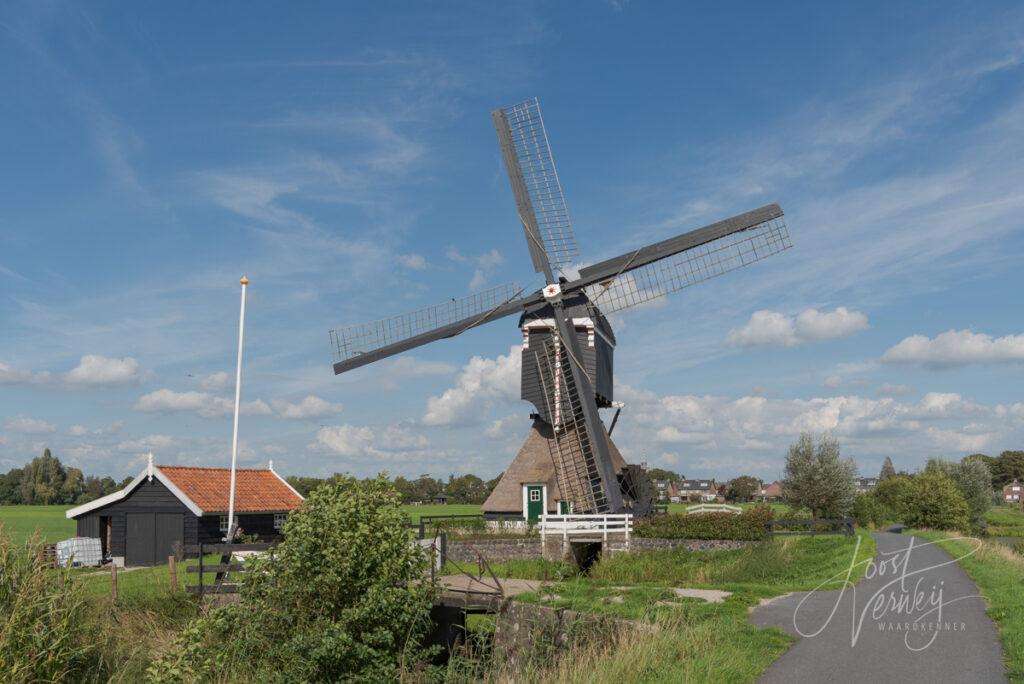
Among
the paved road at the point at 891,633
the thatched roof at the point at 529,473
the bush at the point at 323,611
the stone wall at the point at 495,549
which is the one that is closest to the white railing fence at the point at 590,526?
the stone wall at the point at 495,549

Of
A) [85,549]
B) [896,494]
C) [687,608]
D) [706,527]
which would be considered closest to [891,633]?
[687,608]

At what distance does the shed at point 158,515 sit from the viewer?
30156 millimetres

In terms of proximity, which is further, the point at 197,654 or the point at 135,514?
the point at 135,514

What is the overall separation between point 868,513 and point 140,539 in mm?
39059

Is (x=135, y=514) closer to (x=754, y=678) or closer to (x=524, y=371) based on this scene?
(x=524, y=371)

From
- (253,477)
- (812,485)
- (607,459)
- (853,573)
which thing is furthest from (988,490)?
(253,477)

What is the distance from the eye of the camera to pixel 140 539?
3052 cm

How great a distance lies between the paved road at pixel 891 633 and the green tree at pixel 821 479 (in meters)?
26.7

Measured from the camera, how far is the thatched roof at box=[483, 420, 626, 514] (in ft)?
108

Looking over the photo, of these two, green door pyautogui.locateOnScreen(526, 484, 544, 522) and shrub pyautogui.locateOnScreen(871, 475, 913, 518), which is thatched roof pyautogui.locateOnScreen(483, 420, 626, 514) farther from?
shrub pyautogui.locateOnScreen(871, 475, 913, 518)

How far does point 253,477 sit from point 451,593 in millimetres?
20552

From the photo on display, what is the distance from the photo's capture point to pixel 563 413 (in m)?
30.6

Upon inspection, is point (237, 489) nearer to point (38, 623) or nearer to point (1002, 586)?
point (38, 623)

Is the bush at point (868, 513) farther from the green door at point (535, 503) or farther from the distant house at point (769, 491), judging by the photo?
the distant house at point (769, 491)
